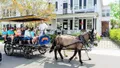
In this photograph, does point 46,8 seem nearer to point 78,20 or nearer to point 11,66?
point 78,20

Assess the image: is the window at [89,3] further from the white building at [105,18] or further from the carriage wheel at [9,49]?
the carriage wheel at [9,49]

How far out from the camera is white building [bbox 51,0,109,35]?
1081 inches

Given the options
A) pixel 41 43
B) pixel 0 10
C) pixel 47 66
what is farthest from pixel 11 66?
pixel 0 10

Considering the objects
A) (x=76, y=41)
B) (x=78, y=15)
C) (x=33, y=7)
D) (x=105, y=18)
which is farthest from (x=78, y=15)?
(x=76, y=41)

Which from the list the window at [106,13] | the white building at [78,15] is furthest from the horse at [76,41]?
the window at [106,13]

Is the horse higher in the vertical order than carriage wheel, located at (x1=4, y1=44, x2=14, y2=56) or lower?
higher

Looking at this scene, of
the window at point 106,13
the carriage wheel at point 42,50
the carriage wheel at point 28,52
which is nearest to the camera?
the carriage wheel at point 28,52

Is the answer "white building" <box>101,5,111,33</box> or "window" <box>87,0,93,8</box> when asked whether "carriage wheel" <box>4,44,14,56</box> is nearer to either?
"window" <box>87,0,93,8</box>

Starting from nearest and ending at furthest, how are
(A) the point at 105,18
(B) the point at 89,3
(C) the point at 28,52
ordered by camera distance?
(C) the point at 28,52, (B) the point at 89,3, (A) the point at 105,18

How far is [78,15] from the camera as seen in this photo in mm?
27281

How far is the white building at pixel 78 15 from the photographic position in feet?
90.1

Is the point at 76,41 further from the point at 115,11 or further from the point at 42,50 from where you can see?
the point at 115,11

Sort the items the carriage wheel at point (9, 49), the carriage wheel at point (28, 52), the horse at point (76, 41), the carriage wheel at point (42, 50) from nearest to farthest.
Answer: the horse at point (76, 41) < the carriage wheel at point (28, 52) < the carriage wheel at point (42, 50) < the carriage wheel at point (9, 49)

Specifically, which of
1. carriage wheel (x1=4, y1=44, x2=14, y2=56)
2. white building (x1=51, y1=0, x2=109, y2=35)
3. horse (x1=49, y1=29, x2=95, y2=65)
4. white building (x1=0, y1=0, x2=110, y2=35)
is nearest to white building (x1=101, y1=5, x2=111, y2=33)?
white building (x1=0, y1=0, x2=110, y2=35)
